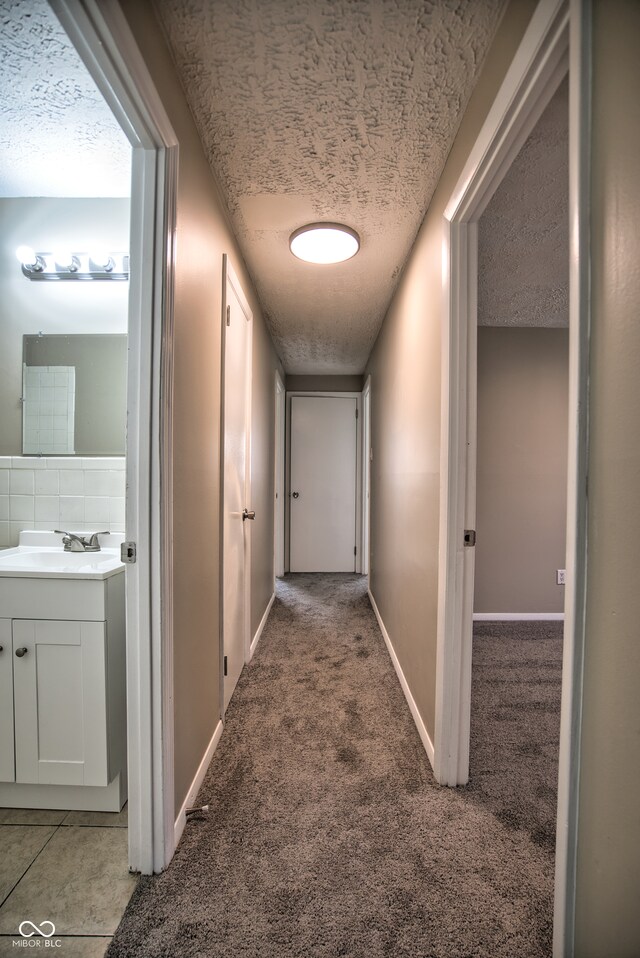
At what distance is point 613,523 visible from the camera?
2.15 feet

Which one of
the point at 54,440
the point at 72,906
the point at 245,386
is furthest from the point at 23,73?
the point at 72,906

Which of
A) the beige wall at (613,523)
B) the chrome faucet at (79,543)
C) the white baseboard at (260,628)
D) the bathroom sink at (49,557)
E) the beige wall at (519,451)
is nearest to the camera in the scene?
the beige wall at (613,523)

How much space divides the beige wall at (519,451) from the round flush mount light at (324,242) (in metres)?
1.77

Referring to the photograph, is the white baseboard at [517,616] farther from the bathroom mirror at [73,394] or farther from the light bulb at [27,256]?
the light bulb at [27,256]

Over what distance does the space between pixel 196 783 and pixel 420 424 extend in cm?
165

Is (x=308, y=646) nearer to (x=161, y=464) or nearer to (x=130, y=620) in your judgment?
(x=130, y=620)

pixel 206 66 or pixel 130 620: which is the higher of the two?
pixel 206 66

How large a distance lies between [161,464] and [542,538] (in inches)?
126

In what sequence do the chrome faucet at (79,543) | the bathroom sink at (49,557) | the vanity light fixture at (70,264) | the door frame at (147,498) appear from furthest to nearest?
the vanity light fixture at (70,264) < the chrome faucet at (79,543) < the bathroom sink at (49,557) < the door frame at (147,498)

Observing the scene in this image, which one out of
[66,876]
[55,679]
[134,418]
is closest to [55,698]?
[55,679]

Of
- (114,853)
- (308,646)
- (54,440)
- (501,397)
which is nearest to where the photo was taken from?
(114,853)

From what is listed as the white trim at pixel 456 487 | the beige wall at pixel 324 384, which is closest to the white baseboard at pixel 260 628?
the white trim at pixel 456 487

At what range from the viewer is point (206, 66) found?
113 cm

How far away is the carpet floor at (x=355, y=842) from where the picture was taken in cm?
97
